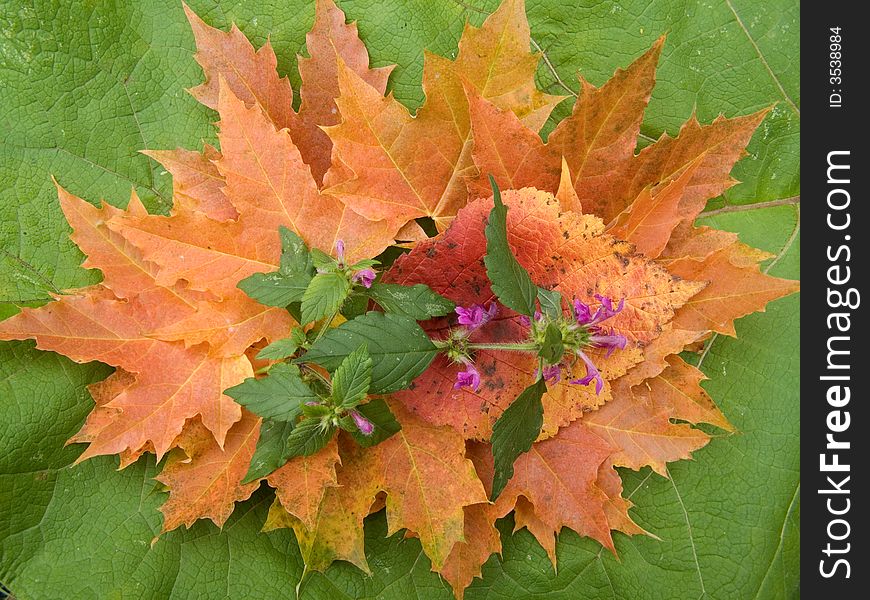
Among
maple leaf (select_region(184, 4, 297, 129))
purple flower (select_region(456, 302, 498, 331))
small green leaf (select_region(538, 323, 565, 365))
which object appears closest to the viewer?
small green leaf (select_region(538, 323, 565, 365))

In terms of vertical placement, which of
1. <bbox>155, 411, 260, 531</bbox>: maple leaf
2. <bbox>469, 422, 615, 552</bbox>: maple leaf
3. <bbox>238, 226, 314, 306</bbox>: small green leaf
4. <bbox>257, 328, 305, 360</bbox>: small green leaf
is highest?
<bbox>238, 226, 314, 306</bbox>: small green leaf

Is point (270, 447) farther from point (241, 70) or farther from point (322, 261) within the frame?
point (241, 70)

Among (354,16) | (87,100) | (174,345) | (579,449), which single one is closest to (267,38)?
(354,16)

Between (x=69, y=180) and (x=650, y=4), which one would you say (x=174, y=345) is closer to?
(x=69, y=180)

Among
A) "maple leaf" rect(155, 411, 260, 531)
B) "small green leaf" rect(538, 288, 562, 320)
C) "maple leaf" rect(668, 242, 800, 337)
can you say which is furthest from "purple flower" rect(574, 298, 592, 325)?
"maple leaf" rect(155, 411, 260, 531)

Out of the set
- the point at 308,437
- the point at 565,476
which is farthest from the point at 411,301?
the point at 565,476

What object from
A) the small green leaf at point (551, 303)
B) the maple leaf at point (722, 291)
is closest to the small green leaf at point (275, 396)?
the small green leaf at point (551, 303)

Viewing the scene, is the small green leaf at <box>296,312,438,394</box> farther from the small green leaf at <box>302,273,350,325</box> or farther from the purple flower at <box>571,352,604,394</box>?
the purple flower at <box>571,352,604,394</box>

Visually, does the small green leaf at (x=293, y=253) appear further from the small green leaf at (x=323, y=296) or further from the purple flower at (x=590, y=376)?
the purple flower at (x=590, y=376)
